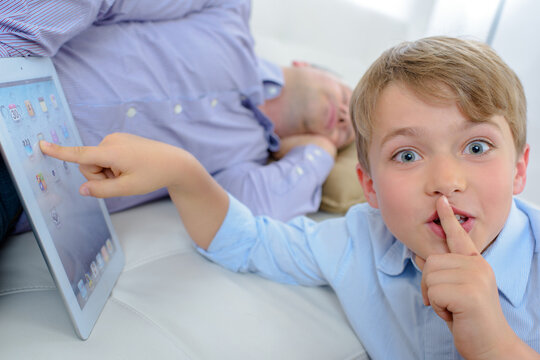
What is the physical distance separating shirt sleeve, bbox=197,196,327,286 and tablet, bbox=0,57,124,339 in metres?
0.17

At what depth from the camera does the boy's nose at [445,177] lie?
0.53 m

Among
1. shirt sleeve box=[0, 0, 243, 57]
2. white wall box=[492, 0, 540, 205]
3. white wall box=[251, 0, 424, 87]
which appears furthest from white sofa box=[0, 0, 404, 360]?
white wall box=[251, 0, 424, 87]

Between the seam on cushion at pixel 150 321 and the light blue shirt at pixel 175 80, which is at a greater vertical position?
the light blue shirt at pixel 175 80

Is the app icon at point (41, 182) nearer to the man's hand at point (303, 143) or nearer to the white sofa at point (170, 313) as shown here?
the white sofa at point (170, 313)

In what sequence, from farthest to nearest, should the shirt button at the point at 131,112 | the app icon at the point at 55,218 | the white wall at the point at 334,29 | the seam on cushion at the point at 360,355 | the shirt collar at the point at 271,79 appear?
the white wall at the point at 334,29 → the shirt collar at the point at 271,79 → the shirt button at the point at 131,112 → the seam on cushion at the point at 360,355 → the app icon at the point at 55,218

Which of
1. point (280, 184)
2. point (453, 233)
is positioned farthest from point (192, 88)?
point (453, 233)

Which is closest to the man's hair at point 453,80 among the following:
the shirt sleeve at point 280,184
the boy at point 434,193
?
the boy at point 434,193

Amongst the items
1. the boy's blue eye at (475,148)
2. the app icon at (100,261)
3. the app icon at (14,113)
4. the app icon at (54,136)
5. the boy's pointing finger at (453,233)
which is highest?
the boy's blue eye at (475,148)

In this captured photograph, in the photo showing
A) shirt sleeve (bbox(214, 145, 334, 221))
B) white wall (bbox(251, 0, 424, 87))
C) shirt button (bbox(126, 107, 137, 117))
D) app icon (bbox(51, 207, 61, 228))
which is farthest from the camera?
white wall (bbox(251, 0, 424, 87))

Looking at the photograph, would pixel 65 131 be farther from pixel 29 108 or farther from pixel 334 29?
pixel 334 29

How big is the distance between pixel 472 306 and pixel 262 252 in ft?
1.24

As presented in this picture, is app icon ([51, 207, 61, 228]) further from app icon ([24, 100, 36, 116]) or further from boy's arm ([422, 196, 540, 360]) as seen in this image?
boy's arm ([422, 196, 540, 360])

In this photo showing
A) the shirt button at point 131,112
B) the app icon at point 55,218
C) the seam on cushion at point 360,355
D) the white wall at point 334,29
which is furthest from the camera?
the white wall at point 334,29

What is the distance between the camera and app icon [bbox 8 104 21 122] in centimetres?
51
